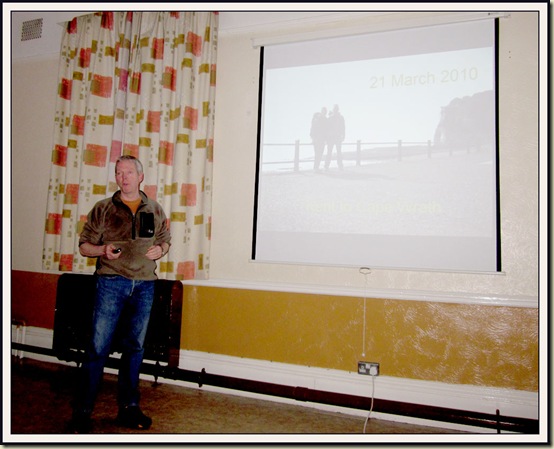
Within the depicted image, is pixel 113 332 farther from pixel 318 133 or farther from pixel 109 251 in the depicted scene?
pixel 318 133

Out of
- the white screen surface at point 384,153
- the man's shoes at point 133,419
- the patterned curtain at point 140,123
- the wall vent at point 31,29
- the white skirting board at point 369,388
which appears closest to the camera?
the man's shoes at point 133,419

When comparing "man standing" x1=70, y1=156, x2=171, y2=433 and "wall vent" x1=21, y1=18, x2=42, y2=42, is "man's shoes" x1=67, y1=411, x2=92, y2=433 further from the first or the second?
"wall vent" x1=21, y1=18, x2=42, y2=42

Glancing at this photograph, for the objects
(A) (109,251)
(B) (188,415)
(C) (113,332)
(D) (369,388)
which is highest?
(A) (109,251)

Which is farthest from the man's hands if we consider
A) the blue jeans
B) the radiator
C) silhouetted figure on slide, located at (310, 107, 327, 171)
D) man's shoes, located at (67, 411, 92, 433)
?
silhouetted figure on slide, located at (310, 107, 327, 171)

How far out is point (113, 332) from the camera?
6.89 feet

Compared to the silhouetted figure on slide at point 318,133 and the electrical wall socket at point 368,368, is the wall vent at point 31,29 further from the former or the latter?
the electrical wall socket at point 368,368

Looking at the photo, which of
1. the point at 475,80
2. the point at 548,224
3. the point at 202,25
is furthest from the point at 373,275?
the point at 202,25

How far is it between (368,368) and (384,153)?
1471mm

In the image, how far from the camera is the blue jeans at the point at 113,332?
6.73 feet

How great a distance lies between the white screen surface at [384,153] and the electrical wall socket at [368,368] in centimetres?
66

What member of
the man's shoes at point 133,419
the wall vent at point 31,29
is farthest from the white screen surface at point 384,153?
the wall vent at point 31,29

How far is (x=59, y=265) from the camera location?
3164mm

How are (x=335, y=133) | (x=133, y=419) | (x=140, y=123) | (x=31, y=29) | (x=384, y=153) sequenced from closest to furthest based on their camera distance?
1. (x=133, y=419)
2. (x=384, y=153)
3. (x=335, y=133)
4. (x=140, y=123)
5. (x=31, y=29)

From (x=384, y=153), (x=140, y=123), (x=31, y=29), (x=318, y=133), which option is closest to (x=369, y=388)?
(x=384, y=153)
